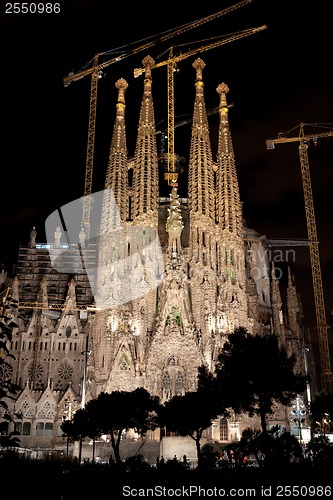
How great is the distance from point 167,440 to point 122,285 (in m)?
23.2

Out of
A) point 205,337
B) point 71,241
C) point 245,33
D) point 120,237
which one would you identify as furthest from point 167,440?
point 245,33

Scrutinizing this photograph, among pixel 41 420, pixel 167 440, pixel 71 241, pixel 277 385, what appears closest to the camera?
pixel 277 385

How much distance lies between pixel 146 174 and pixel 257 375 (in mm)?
50257

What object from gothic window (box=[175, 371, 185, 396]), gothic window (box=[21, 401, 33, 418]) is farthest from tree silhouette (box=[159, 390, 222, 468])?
gothic window (box=[21, 401, 33, 418])

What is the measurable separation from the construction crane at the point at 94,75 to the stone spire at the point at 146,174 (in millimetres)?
15472

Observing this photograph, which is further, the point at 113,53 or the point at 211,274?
the point at 113,53

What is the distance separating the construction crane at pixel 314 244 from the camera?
8538 cm

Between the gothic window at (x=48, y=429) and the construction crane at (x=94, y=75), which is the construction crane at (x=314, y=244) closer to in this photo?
the construction crane at (x=94, y=75)

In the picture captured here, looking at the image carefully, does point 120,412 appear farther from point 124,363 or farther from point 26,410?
point 26,410

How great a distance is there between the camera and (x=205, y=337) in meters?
70.7

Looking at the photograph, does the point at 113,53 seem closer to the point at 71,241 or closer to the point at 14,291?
the point at 71,241

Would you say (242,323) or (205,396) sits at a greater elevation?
(242,323)

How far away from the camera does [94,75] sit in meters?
101

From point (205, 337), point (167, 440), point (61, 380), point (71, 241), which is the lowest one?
point (167, 440)
